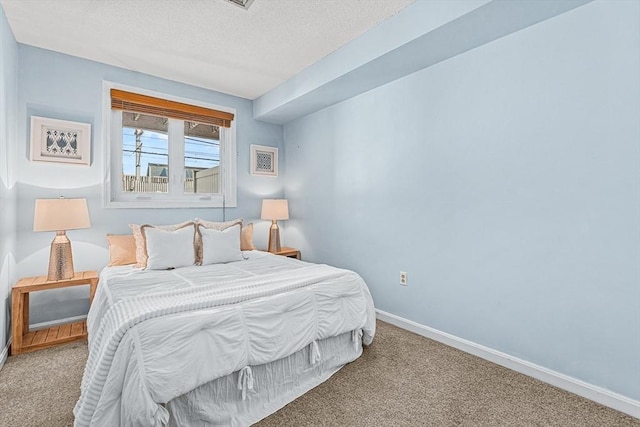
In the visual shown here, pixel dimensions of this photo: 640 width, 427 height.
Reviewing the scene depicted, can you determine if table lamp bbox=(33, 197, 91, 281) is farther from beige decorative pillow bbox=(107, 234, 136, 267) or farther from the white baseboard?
the white baseboard

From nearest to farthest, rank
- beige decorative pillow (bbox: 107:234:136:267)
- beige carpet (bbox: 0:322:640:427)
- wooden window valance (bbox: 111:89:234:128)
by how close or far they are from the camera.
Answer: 1. beige carpet (bbox: 0:322:640:427)
2. beige decorative pillow (bbox: 107:234:136:267)
3. wooden window valance (bbox: 111:89:234:128)

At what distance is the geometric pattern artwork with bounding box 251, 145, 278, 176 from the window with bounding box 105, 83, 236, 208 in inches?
10.8

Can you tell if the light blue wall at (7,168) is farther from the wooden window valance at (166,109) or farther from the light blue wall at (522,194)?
the light blue wall at (522,194)

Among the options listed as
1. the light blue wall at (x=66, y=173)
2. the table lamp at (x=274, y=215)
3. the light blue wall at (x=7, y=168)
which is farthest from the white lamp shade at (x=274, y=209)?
the light blue wall at (x=7, y=168)

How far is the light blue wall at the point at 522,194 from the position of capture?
1.74 m

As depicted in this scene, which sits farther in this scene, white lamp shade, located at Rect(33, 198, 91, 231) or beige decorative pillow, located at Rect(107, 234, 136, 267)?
beige decorative pillow, located at Rect(107, 234, 136, 267)

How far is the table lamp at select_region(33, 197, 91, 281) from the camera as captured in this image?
2465 mm

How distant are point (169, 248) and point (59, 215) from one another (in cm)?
86

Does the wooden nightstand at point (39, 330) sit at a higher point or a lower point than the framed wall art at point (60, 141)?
lower

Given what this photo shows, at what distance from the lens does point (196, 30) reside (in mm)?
2500

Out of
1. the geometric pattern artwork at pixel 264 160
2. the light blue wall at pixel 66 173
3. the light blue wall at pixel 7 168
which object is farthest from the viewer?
the geometric pattern artwork at pixel 264 160

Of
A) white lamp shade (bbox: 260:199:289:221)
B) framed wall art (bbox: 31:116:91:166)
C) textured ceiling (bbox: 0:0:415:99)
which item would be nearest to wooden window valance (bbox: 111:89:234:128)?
textured ceiling (bbox: 0:0:415:99)

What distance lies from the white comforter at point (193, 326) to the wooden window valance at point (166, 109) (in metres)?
1.76

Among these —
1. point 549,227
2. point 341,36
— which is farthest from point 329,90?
point 549,227
